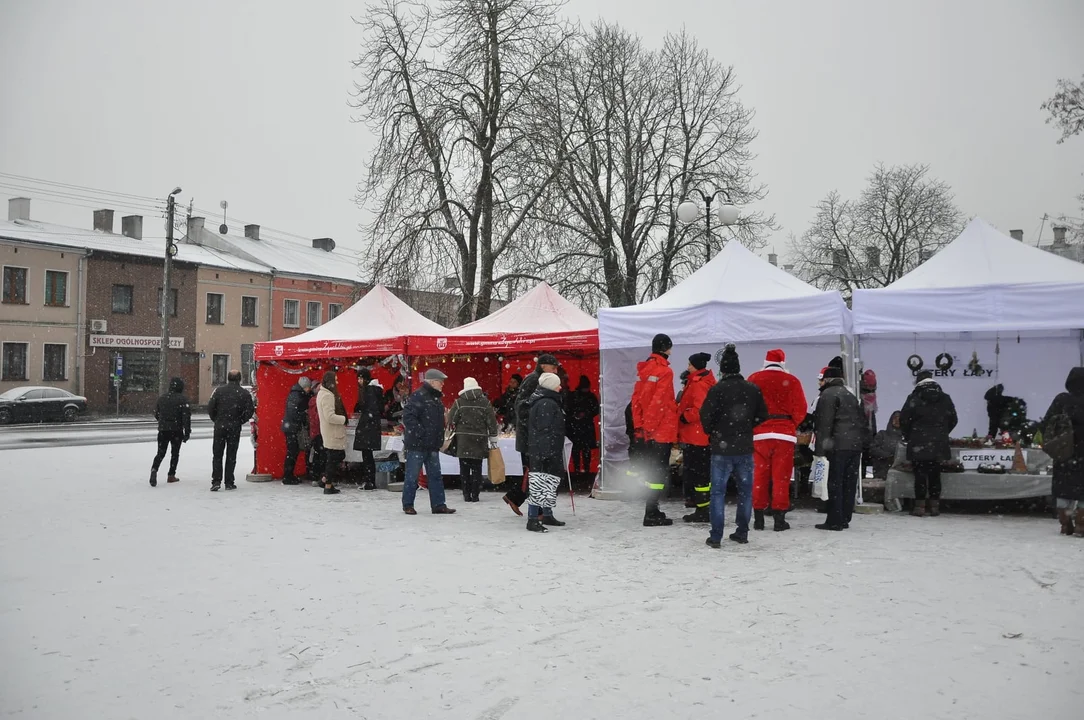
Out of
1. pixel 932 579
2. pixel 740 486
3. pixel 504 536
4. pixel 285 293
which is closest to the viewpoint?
pixel 932 579

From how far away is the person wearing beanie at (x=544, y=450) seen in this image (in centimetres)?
923

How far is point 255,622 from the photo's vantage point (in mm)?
5656

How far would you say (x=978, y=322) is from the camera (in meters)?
10.2

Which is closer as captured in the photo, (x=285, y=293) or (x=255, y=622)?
(x=255, y=622)

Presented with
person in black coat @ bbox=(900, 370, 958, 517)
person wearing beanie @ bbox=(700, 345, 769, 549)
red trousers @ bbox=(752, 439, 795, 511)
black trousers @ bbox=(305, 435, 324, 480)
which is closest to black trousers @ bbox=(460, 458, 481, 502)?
black trousers @ bbox=(305, 435, 324, 480)

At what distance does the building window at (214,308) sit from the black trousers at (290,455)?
31.2m

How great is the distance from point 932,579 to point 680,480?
624 cm

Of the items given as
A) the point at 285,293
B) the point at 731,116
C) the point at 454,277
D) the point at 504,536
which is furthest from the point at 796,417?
the point at 285,293

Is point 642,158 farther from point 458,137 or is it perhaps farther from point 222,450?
point 222,450

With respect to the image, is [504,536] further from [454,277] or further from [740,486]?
[454,277]

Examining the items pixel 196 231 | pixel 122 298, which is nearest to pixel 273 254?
pixel 196 231

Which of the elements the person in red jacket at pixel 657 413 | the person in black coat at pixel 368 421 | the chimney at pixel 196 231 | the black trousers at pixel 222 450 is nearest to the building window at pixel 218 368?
the chimney at pixel 196 231

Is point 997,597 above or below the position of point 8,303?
below

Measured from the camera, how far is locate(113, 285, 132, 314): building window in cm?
3894
